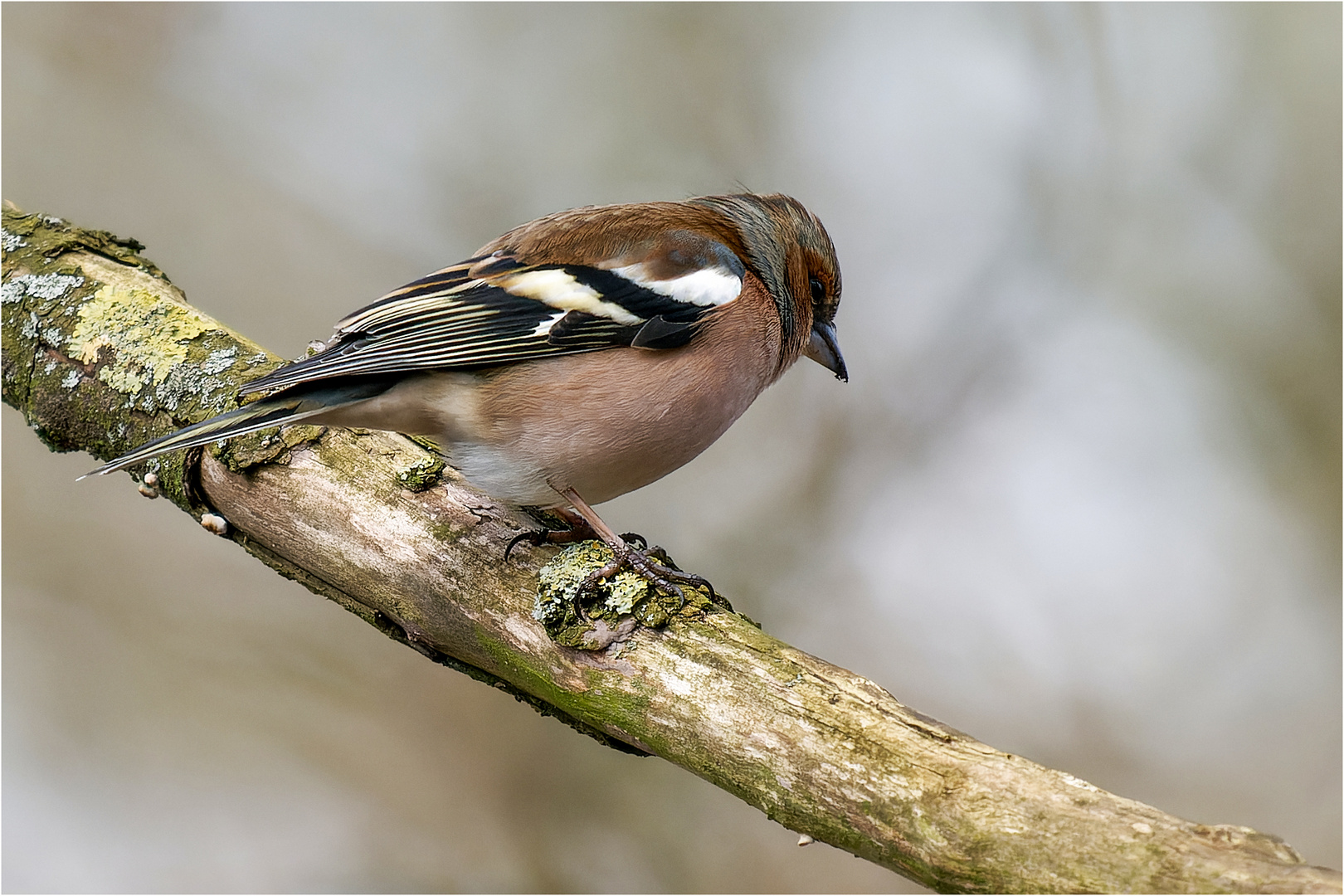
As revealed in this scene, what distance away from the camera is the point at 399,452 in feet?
11.9

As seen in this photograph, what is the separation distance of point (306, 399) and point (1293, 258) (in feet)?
19.6

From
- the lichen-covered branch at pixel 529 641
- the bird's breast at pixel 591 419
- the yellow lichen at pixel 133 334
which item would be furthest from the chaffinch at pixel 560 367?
the yellow lichen at pixel 133 334

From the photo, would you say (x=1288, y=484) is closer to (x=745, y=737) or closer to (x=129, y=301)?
(x=745, y=737)

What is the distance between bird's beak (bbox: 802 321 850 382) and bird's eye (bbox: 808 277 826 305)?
0.11m

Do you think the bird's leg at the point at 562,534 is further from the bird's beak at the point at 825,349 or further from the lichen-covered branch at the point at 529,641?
the bird's beak at the point at 825,349

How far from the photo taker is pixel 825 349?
4363 millimetres

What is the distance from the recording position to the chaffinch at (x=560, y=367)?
10.4 feet

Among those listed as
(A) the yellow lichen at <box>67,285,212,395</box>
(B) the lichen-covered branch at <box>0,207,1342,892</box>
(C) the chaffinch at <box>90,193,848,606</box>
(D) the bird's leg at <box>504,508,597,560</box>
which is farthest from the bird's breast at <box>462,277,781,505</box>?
(A) the yellow lichen at <box>67,285,212,395</box>

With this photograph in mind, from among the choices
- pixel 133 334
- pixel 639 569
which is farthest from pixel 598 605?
pixel 133 334

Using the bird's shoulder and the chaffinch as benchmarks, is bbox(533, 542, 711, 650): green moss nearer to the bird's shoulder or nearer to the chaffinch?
the chaffinch

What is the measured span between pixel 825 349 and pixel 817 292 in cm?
25

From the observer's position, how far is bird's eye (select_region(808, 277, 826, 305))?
4.28m

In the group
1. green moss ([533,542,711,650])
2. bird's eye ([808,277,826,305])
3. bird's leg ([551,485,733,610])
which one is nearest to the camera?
green moss ([533,542,711,650])

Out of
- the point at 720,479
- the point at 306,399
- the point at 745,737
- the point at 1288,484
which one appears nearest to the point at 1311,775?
the point at 1288,484
